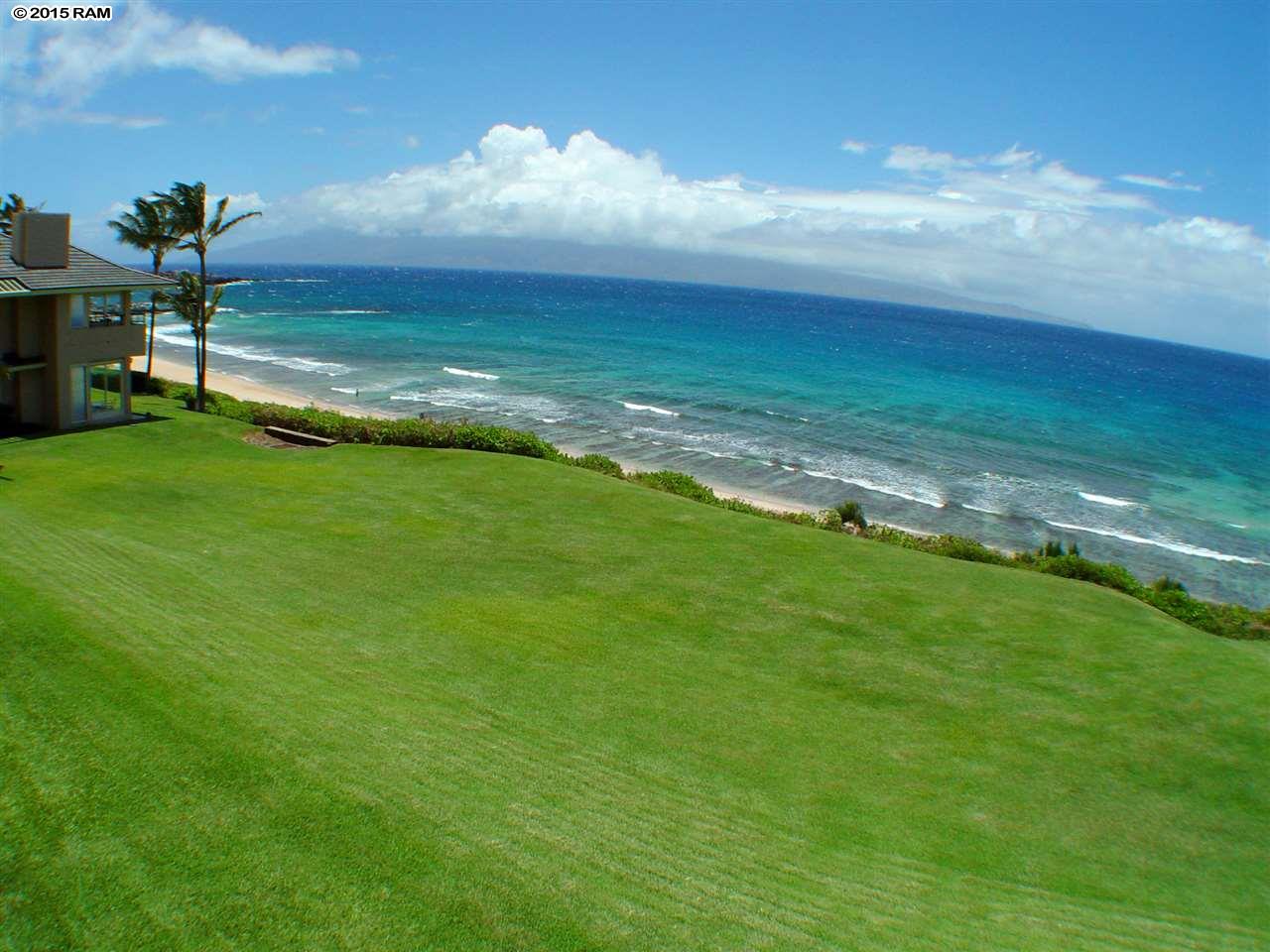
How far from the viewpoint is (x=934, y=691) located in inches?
545

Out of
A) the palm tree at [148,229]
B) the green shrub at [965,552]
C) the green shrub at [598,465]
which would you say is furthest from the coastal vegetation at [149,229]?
the green shrub at [965,552]

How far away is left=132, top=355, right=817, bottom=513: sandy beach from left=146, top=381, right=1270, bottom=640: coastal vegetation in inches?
307

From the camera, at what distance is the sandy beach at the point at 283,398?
3547cm

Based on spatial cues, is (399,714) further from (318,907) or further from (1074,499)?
(1074,499)

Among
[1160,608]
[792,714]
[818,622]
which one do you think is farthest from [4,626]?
[1160,608]

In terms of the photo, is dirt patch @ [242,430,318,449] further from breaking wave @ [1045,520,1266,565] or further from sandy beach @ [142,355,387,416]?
breaking wave @ [1045,520,1266,565]

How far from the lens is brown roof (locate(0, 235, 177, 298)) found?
2455cm

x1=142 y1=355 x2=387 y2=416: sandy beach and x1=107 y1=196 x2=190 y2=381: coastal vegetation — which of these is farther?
x1=142 y1=355 x2=387 y2=416: sandy beach

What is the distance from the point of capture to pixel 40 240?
26.2 meters

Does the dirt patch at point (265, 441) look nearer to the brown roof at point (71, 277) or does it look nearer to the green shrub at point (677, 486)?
the brown roof at point (71, 277)

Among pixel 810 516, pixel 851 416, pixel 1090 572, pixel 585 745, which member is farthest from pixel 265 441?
pixel 851 416

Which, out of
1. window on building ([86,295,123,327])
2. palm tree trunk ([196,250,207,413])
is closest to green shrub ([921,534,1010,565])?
window on building ([86,295,123,327])

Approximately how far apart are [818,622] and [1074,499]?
3294 cm

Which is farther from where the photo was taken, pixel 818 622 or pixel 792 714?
pixel 818 622
